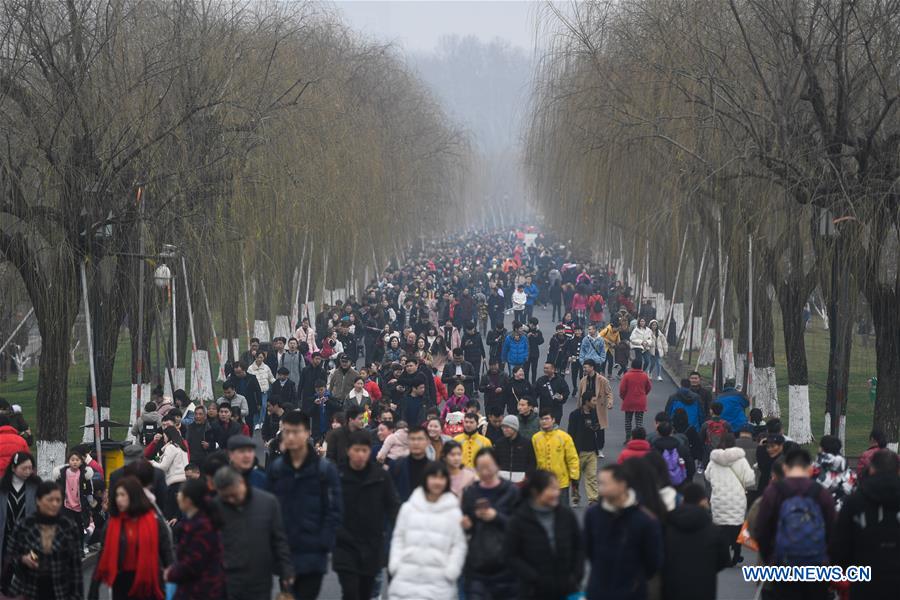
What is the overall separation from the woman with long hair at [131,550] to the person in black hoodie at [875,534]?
412 centimetres

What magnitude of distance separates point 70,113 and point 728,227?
10479mm

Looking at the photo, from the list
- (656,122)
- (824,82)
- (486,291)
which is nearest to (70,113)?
(656,122)

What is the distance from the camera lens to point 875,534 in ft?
30.8

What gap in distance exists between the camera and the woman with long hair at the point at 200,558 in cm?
898

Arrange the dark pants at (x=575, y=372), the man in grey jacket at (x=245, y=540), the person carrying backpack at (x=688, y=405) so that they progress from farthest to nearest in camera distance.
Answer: the dark pants at (x=575, y=372) → the person carrying backpack at (x=688, y=405) → the man in grey jacket at (x=245, y=540)

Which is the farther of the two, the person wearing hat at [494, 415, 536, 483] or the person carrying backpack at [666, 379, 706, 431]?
the person carrying backpack at [666, 379, 706, 431]

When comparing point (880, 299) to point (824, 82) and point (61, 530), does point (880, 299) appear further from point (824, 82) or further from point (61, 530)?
point (61, 530)

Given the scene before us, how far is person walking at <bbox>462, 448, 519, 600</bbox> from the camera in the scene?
9.52 metres

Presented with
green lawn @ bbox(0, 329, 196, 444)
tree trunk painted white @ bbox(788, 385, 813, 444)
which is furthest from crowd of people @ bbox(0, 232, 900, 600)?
green lawn @ bbox(0, 329, 196, 444)

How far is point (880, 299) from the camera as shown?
61.6ft

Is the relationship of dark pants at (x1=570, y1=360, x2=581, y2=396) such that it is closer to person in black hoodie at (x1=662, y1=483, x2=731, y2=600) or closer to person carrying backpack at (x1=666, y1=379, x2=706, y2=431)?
person carrying backpack at (x1=666, y1=379, x2=706, y2=431)

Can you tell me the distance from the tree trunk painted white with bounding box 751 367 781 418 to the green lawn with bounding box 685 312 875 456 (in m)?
0.83

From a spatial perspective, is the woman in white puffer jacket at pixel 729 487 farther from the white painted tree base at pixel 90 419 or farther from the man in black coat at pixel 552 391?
the white painted tree base at pixel 90 419

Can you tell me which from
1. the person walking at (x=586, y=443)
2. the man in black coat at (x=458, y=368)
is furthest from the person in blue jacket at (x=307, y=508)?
the man in black coat at (x=458, y=368)
